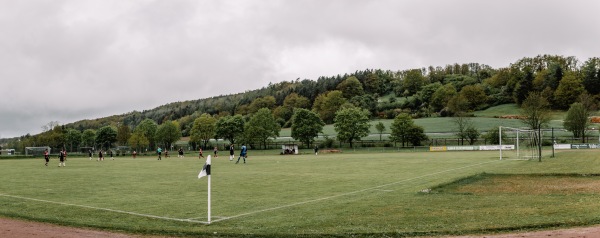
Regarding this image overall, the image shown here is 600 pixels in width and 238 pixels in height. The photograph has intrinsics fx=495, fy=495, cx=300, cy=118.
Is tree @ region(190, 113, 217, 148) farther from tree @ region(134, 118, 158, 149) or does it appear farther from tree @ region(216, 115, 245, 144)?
tree @ region(134, 118, 158, 149)

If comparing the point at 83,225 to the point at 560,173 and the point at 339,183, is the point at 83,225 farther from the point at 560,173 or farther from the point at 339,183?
the point at 560,173

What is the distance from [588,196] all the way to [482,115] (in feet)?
470

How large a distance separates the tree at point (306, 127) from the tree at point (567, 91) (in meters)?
74.8

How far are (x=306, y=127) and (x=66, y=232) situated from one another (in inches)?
4402

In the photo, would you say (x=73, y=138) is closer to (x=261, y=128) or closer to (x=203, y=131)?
(x=203, y=131)

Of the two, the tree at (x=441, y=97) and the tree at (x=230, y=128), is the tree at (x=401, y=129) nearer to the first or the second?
the tree at (x=230, y=128)

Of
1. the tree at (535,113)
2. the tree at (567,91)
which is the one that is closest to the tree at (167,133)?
the tree at (535,113)

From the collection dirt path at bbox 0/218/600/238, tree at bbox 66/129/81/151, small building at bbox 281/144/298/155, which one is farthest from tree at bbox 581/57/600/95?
tree at bbox 66/129/81/151

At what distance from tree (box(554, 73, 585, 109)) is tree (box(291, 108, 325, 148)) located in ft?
246

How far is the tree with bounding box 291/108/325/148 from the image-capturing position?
125m

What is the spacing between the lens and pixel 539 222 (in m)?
12.9

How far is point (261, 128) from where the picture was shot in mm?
126875

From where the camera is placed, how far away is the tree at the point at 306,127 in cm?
12525

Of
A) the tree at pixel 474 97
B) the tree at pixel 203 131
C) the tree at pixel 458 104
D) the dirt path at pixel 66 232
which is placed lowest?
the dirt path at pixel 66 232
